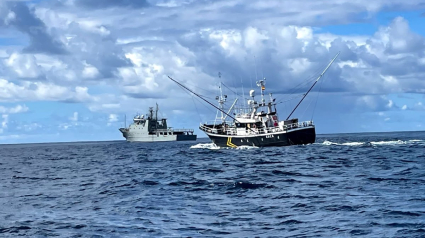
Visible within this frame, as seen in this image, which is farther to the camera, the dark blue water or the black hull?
the black hull

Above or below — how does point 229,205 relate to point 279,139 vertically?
below

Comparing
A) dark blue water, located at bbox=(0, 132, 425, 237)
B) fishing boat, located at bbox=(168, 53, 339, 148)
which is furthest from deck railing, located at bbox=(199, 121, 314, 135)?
dark blue water, located at bbox=(0, 132, 425, 237)

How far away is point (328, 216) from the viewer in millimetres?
20766

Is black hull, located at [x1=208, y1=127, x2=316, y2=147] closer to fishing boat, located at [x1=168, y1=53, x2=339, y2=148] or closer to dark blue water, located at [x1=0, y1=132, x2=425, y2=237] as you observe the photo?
fishing boat, located at [x1=168, y1=53, x2=339, y2=148]

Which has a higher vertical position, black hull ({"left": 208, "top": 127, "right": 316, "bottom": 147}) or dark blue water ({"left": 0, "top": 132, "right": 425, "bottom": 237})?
black hull ({"left": 208, "top": 127, "right": 316, "bottom": 147})

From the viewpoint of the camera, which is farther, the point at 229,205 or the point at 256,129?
the point at 256,129

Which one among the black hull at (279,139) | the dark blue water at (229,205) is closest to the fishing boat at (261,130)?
the black hull at (279,139)

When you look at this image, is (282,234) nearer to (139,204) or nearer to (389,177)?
(139,204)

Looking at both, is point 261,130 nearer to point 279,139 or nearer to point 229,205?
point 279,139

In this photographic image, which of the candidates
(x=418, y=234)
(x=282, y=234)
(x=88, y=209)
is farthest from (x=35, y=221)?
(x=418, y=234)

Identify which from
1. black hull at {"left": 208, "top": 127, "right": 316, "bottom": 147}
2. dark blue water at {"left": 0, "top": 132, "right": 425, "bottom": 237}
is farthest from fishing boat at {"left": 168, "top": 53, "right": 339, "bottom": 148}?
dark blue water at {"left": 0, "top": 132, "right": 425, "bottom": 237}

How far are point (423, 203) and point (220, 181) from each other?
49.6 feet

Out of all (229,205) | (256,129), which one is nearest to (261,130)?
(256,129)

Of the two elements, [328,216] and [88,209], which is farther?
[88,209]
